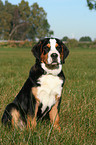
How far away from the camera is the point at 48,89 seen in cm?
275

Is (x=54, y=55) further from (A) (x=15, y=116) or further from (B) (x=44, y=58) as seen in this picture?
(A) (x=15, y=116)

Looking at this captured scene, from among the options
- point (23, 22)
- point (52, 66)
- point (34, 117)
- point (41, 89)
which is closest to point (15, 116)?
point (34, 117)

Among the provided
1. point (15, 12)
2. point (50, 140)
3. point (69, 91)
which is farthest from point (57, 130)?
point (15, 12)

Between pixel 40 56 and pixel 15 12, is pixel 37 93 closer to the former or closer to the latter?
pixel 40 56

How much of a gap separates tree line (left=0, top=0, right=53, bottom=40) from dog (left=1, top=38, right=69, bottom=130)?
72622 millimetres

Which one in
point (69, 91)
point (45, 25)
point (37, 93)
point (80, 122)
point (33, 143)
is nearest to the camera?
point (33, 143)

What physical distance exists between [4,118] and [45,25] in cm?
7897

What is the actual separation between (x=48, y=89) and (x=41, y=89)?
9cm

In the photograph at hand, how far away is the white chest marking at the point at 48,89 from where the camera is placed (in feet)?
9.03

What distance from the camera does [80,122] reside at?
10.7 feet

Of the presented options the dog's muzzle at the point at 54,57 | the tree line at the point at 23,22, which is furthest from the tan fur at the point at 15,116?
the tree line at the point at 23,22

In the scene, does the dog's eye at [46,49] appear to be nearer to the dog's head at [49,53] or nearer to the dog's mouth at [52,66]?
the dog's head at [49,53]

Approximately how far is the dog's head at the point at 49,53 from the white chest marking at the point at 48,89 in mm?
156

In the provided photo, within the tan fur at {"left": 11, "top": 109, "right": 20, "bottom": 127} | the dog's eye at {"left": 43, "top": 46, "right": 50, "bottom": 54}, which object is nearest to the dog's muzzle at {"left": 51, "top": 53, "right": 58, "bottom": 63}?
the dog's eye at {"left": 43, "top": 46, "right": 50, "bottom": 54}
